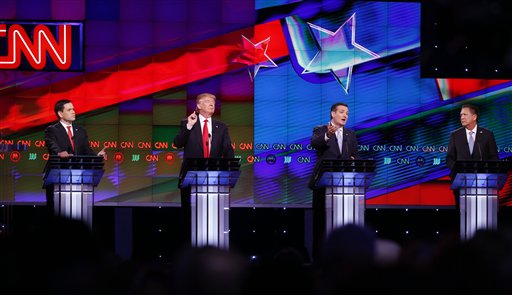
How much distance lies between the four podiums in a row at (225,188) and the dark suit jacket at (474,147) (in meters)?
0.60

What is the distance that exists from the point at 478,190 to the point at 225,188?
260cm

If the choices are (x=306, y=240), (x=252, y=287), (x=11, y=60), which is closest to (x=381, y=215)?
(x=306, y=240)

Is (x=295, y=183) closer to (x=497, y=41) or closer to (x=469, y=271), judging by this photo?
(x=497, y=41)

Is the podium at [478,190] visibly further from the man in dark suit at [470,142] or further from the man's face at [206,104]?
the man's face at [206,104]

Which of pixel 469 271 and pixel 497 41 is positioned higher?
pixel 497 41

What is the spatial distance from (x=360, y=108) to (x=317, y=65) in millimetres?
838

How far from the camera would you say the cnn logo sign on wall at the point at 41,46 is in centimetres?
1402

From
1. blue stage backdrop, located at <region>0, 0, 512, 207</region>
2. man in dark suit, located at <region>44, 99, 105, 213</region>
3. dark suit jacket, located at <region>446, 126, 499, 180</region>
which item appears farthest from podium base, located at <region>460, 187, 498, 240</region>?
man in dark suit, located at <region>44, 99, 105, 213</region>

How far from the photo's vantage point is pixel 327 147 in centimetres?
1112

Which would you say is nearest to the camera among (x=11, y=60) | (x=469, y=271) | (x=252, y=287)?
(x=469, y=271)

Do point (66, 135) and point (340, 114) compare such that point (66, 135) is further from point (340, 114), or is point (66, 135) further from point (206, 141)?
point (340, 114)

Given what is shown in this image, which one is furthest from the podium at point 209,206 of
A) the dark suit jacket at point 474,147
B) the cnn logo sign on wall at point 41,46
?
the cnn logo sign on wall at point 41,46

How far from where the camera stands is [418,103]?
14523 mm

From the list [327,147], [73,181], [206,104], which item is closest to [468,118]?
[327,147]
